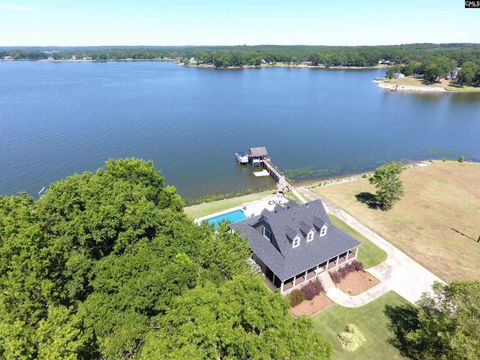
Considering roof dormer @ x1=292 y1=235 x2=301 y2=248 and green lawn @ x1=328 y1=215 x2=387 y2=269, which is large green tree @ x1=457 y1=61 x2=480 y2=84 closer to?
green lawn @ x1=328 y1=215 x2=387 y2=269

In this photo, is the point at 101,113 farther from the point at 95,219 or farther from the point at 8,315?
the point at 8,315

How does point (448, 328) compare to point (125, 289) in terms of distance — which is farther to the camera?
point (448, 328)

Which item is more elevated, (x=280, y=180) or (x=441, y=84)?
(x=441, y=84)

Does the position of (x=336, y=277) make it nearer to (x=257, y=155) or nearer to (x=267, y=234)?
(x=267, y=234)

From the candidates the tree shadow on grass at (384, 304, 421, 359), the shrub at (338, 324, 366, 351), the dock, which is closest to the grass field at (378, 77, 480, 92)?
the dock

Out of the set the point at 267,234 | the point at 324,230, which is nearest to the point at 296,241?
the point at 267,234

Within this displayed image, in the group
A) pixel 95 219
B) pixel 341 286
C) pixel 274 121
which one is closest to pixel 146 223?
pixel 95 219

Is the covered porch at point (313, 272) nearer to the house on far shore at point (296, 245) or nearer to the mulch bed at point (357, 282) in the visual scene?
the house on far shore at point (296, 245)
